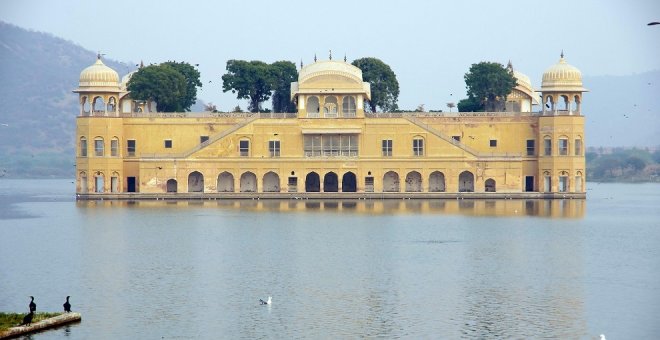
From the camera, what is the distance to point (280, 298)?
3709cm

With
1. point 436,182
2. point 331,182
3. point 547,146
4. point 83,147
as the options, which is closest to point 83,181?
point 83,147

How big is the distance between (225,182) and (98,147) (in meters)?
7.73

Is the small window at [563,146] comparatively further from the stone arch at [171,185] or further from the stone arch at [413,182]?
the stone arch at [171,185]

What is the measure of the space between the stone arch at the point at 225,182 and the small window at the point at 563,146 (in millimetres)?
19302

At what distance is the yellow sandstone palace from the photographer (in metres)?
79.3

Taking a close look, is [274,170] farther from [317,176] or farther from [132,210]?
[132,210]

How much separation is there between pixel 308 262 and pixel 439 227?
14443mm

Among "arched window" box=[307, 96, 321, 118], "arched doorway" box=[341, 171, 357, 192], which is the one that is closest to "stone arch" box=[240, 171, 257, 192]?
"arched window" box=[307, 96, 321, 118]

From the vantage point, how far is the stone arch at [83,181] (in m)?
79.8

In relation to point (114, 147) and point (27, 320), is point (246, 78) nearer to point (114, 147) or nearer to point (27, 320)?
point (114, 147)

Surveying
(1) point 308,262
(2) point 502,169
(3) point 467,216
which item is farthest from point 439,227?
(2) point 502,169

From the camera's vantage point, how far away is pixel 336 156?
79.8 m

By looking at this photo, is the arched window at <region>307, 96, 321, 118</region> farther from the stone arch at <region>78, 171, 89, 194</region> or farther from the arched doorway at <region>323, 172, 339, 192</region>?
the stone arch at <region>78, 171, 89, 194</region>

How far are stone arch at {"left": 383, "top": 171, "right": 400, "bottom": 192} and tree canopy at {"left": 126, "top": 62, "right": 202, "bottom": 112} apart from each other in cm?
1490
